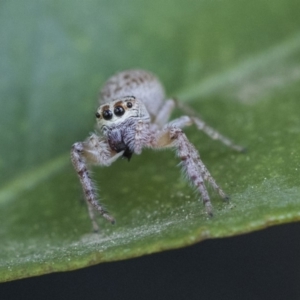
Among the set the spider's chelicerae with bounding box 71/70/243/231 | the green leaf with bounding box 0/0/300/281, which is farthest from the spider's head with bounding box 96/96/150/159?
the green leaf with bounding box 0/0/300/281

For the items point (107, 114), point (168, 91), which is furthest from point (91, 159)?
point (168, 91)

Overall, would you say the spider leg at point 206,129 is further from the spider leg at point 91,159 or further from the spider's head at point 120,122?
the spider leg at point 91,159

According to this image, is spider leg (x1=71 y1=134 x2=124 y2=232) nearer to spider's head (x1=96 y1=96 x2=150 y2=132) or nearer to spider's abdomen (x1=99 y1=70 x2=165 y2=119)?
spider's head (x1=96 y1=96 x2=150 y2=132)

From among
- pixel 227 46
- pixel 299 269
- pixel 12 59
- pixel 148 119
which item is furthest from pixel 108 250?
pixel 227 46

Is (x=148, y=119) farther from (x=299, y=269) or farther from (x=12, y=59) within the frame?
(x=299, y=269)

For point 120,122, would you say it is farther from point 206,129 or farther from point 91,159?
point 206,129

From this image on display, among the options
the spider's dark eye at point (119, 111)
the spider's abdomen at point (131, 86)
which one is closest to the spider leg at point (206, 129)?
the spider's abdomen at point (131, 86)
